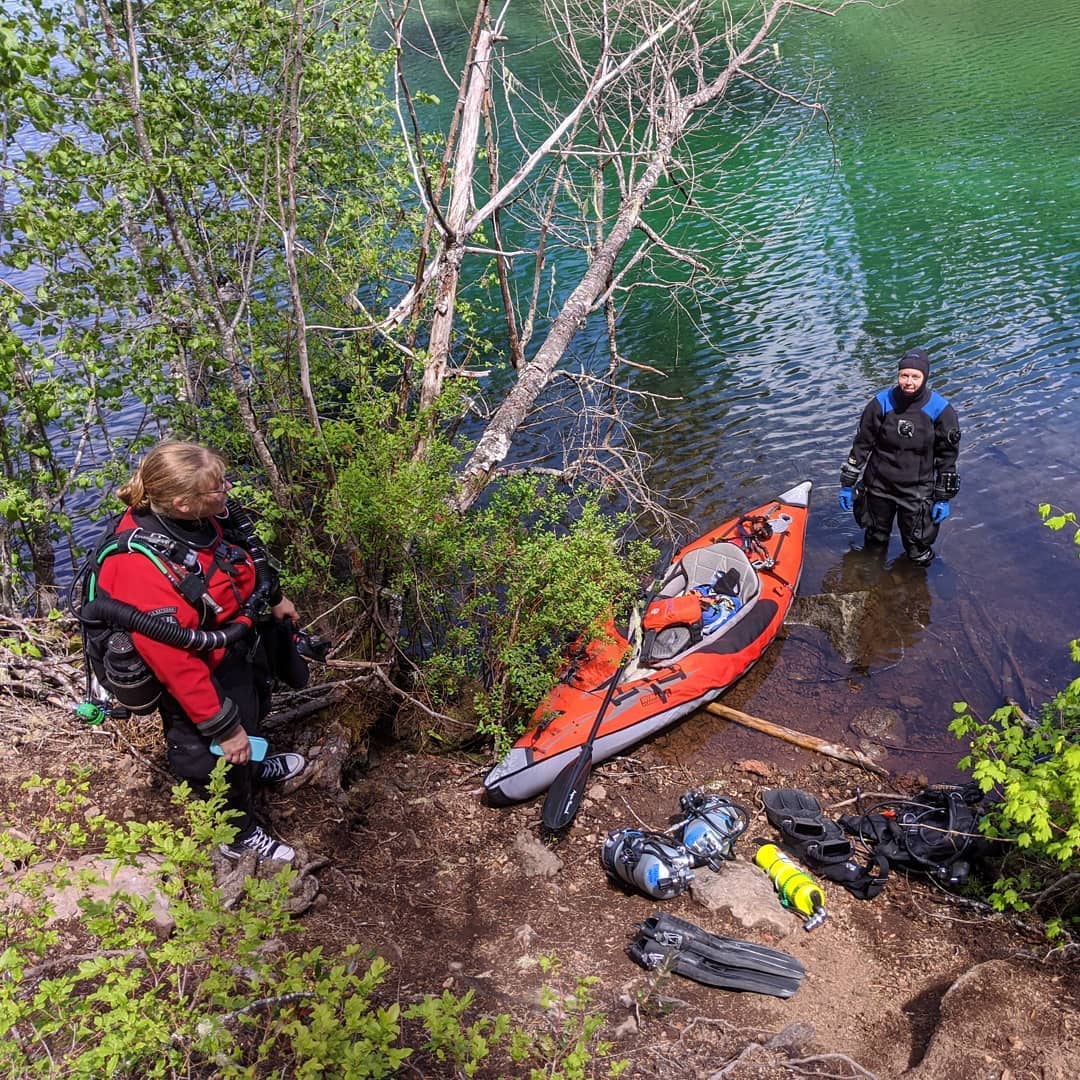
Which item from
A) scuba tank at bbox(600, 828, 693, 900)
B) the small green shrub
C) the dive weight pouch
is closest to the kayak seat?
the dive weight pouch

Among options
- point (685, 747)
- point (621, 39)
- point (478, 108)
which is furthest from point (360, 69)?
point (621, 39)

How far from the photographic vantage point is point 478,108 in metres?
5.83

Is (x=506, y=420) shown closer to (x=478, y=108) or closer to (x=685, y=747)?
(x=478, y=108)

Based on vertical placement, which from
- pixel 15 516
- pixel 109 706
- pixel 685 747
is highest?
pixel 15 516

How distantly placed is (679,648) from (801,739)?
1.15m

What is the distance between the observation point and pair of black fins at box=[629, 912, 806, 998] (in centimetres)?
385

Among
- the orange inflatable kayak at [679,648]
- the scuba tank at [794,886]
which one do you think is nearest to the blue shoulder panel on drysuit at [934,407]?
the orange inflatable kayak at [679,648]

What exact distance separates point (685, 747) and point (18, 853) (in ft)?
14.5

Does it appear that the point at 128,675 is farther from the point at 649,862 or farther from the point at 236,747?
the point at 649,862

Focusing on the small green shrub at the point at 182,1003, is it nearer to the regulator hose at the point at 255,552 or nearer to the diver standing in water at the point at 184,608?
the diver standing in water at the point at 184,608

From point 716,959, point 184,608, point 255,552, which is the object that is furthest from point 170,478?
point 716,959

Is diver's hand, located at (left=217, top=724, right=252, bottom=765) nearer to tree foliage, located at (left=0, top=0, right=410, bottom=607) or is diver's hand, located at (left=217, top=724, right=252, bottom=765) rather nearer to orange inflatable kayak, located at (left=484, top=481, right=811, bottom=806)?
orange inflatable kayak, located at (left=484, top=481, right=811, bottom=806)

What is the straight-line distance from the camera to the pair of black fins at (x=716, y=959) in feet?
12.6

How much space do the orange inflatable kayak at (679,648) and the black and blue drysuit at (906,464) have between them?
786 millimetres
